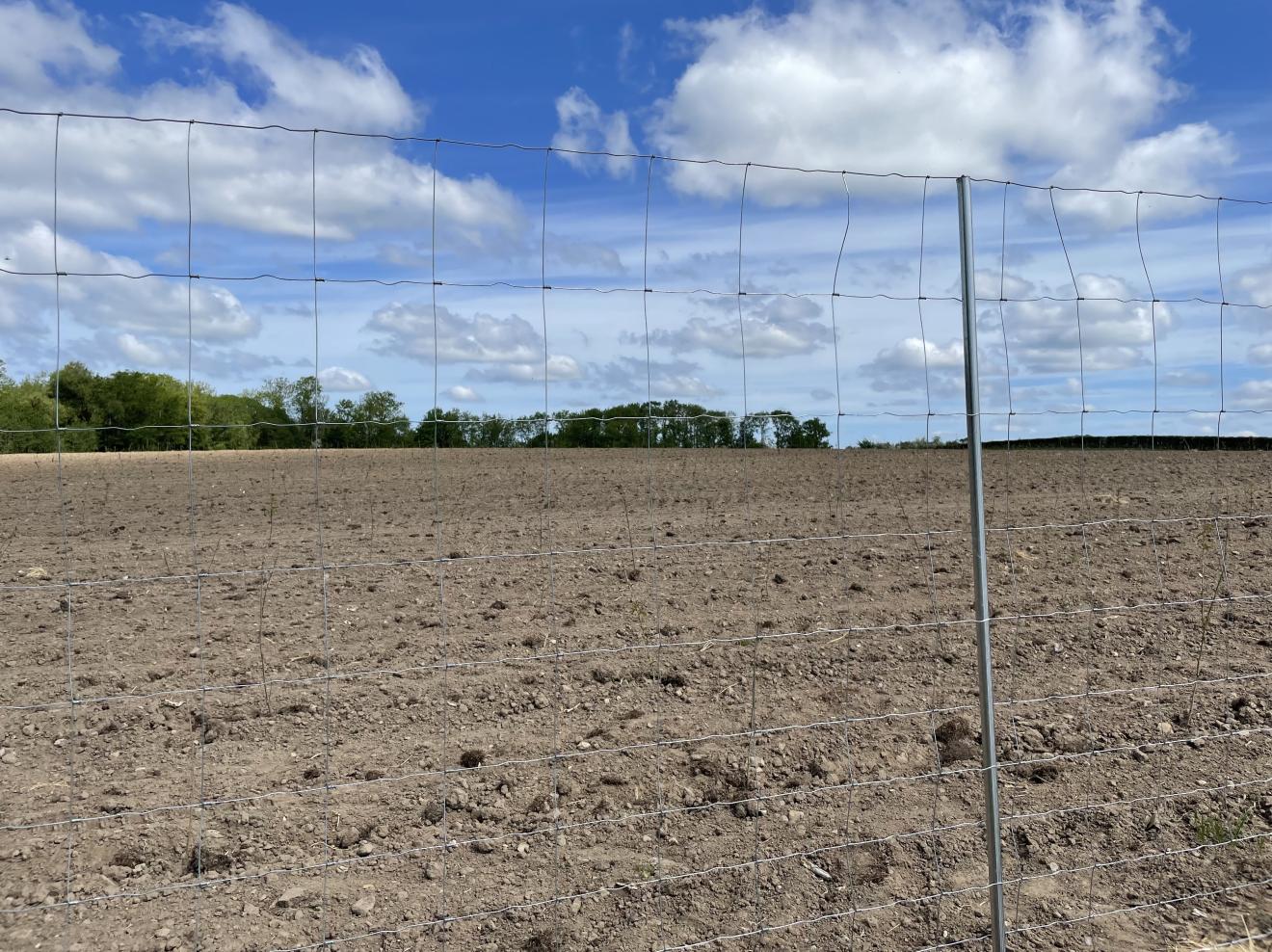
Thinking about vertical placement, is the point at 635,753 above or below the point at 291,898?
above

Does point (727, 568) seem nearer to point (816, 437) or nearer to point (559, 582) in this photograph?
point (559, 582)

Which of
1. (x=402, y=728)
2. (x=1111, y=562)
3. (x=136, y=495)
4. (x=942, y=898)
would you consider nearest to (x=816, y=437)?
(x=942, y=898)

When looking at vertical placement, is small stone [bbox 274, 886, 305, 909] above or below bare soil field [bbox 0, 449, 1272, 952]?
below

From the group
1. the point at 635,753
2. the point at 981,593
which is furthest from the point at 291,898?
the point at 981,593

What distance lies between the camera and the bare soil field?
10.2ft

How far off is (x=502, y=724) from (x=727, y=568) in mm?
3625

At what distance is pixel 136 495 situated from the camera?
48.4ft

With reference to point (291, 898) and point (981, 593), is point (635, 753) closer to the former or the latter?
point (291, 898)

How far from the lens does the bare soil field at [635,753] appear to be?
3.10 metres

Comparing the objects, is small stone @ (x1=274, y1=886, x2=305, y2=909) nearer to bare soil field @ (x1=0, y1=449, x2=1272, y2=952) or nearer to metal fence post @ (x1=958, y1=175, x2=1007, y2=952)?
bare soil field @ (x1=0, y1=449, x2=1272, y2=952)

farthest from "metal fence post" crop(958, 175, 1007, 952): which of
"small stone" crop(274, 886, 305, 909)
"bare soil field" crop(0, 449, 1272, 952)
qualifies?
"small stone" crop(274, 886, 305, 909)

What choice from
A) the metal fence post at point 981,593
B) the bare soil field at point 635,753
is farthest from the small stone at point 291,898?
the metal fence post at point 981,593

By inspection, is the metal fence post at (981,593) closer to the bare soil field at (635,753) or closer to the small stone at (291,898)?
the bare soil field at (635,753)

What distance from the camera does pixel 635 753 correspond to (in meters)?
4.13
